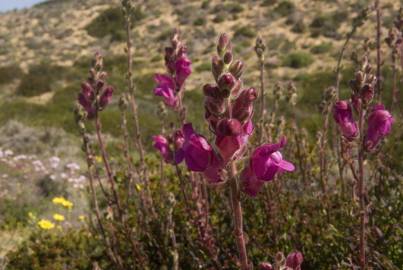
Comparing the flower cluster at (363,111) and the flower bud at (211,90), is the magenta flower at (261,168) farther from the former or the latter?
the flower cluster at (363,111)

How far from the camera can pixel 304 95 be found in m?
13.6

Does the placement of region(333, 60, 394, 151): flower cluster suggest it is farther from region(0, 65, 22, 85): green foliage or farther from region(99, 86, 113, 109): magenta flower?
region(0, 65, 22, 85): green foliage

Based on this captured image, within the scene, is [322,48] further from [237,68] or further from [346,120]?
[237,68]

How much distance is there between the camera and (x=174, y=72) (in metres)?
3.21

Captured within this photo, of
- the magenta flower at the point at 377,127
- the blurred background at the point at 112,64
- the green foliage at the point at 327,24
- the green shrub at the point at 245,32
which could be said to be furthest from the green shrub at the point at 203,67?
the magenta flower at the point at 377,127

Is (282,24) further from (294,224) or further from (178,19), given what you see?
(294,224)

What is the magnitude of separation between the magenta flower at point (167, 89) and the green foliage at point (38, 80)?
1415 centimetres

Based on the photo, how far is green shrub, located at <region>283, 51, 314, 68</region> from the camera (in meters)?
17.4

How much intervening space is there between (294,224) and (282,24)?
20.3 m

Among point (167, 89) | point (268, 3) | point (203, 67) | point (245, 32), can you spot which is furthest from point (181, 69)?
point (268, 3)

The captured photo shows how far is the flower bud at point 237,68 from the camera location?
1574 mm

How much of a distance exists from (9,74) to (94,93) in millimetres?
16231

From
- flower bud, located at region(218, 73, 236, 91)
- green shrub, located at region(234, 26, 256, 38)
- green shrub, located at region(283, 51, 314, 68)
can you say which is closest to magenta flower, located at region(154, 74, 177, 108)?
flower bud, located at region(218, 73, 236, 91)

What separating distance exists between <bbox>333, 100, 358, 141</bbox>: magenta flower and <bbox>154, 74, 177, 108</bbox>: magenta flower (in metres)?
1.17
